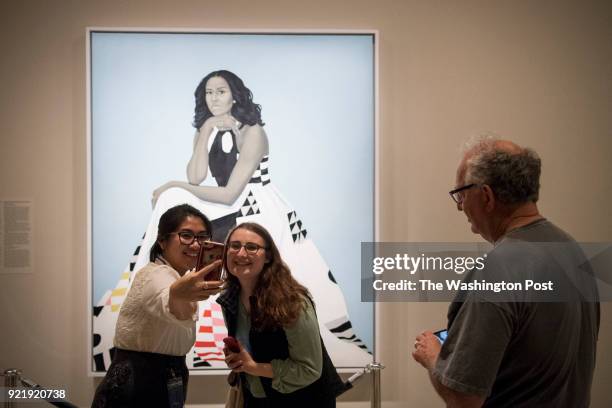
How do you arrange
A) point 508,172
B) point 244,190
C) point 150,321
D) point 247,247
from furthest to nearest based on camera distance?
point 244,190 < point 247,247 < point 150,321 < point 508,172

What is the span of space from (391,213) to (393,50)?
35.1 inches

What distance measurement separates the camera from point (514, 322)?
1.45 m

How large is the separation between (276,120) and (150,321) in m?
1.33

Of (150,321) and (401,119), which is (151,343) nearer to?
(150,321)

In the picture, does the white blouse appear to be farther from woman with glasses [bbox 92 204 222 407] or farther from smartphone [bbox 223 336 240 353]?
smartphone [bbox 223 336 240 353]

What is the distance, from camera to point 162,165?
9.77 feet

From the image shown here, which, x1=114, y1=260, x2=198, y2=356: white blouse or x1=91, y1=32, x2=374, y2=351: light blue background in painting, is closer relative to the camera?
x1=114, y1=260, x2=198, y2=356: white blouse

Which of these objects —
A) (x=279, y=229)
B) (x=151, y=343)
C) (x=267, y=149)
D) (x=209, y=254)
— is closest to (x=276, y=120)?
(x=267, y=149)

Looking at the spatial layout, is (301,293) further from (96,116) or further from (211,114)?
(96,116)

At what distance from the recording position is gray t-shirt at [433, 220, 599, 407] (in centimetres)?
142

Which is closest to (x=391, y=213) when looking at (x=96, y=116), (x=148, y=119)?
(x=148, y=119)

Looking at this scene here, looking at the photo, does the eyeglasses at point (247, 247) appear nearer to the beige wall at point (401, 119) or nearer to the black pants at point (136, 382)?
the black pants at point (136, 382)

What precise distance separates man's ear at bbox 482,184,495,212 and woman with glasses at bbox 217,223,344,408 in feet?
3.02

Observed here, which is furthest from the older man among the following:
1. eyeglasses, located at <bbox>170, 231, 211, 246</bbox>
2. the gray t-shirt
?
eyeglasses, located at <bbox>170, 231, 211, 246</bbox>
